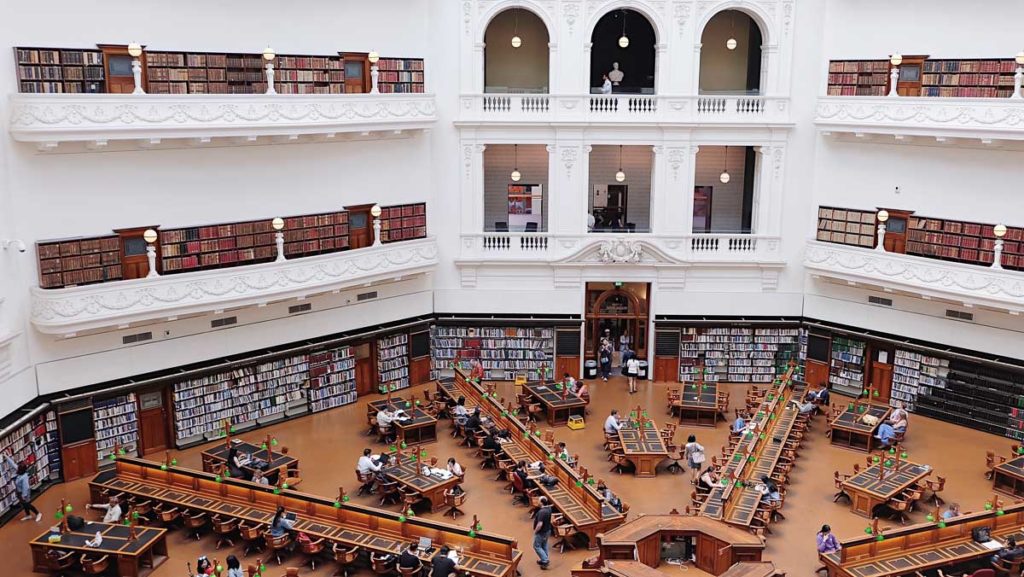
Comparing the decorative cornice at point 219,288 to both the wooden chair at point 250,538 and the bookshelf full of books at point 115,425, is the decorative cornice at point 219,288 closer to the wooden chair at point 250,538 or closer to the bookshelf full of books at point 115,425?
the bookshelf full of books at point 115,425

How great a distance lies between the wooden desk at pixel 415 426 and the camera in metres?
18.3

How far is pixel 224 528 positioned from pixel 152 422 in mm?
4742

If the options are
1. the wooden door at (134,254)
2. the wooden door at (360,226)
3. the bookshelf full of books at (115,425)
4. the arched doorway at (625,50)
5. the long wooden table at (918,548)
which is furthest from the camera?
the arched doorway at (625,50)

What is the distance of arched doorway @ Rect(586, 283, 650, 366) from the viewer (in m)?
22.3

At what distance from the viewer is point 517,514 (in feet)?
51.0

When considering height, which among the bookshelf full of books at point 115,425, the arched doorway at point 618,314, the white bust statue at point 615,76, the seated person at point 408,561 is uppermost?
the white bust statue at point 615,76

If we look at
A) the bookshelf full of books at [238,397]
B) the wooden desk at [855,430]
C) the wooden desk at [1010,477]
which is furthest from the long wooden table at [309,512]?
the wooden desk at [1010,477]

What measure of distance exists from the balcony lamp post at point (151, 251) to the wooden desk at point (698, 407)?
1126cm

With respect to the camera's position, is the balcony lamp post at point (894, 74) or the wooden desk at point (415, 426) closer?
the wooden desk at point (415, 426)

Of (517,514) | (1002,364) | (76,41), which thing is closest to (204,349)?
(76,41)

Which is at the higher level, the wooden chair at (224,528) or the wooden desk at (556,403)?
the wooden desk at (556,403)

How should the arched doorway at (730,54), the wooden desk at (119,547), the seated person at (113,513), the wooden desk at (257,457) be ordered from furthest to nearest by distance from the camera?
the arched doorway at (730,54), the wooden desk at (257,457), the seated person at (113,513), the wooden desk at (119,547)

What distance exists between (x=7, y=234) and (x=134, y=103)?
3137 millimetres

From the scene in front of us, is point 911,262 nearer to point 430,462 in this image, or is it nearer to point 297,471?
point 430,462
